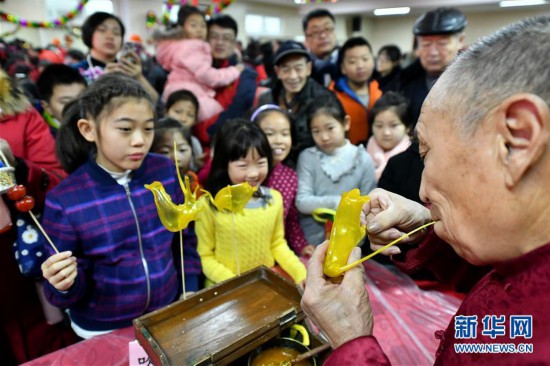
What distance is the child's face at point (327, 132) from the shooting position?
6.88ft

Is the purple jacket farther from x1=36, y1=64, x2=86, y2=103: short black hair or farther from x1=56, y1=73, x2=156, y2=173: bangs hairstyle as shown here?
x1=36, y1=64, x2=86, y2=103: short black hair

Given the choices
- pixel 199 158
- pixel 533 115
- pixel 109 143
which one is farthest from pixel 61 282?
pixel 199 158

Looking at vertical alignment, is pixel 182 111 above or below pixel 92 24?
below

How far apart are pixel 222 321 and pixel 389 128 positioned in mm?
1773

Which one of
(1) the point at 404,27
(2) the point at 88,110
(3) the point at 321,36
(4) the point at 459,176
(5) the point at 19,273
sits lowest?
(5) the point at 19,273

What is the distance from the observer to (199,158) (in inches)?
95.7

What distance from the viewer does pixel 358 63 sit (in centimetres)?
276

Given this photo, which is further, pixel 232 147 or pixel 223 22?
pixel 223 22

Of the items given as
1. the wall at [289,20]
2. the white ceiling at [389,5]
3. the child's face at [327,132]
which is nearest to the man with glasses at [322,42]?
the child's face at [327,132]

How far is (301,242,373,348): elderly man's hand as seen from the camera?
718 millimetres

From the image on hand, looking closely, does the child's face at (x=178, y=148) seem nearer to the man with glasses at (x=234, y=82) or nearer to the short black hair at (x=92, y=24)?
the man with glasses at (x=234, y=82)

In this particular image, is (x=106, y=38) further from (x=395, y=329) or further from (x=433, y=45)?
(x=395, y=329)

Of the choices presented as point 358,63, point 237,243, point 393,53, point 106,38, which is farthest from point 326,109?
point 393,53

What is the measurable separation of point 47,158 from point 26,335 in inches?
31.8
